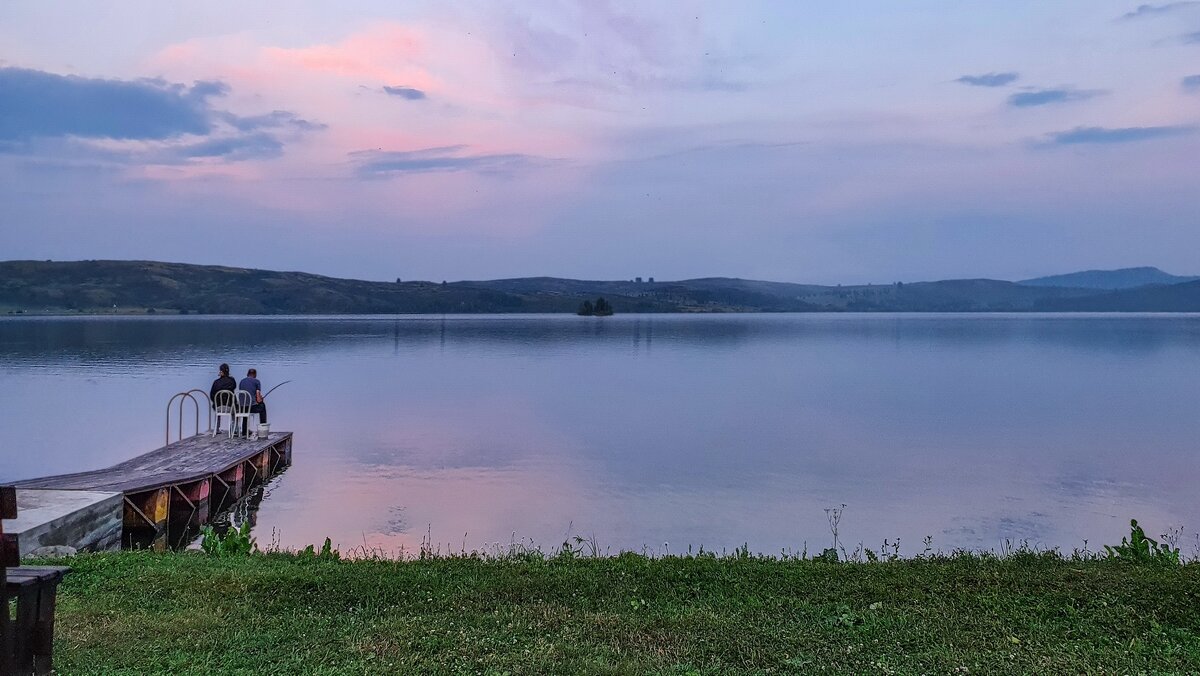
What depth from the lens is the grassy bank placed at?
21.6ft

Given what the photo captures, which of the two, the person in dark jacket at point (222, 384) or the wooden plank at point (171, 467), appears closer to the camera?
the wooden plank at point (171, 467)

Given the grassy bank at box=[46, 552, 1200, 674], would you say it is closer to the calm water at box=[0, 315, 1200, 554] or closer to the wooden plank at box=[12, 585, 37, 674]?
the wooden plank at box=[12, 585, 37, 674]

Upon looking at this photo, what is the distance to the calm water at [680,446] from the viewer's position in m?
19.3

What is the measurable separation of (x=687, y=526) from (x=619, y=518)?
184cm

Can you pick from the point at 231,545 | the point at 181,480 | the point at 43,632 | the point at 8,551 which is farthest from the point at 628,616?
the point at 181,480

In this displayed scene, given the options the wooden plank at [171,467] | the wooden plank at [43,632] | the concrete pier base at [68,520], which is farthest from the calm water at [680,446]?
the wooden plank at [43,632]

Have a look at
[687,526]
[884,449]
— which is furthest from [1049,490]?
[687,526]

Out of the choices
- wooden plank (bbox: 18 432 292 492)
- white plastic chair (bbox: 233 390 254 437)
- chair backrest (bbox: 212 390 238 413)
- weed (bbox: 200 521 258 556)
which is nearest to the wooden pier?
wooden plank (bbox: 18 432 292 492)

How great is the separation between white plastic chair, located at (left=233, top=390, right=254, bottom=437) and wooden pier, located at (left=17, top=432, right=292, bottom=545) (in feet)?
2.11

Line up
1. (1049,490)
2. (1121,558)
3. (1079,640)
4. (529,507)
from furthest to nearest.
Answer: (1049,490) < (529,507) < (1121,558) < (1079,640)

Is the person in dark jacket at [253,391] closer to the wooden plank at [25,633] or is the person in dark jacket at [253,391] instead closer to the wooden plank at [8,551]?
the wooden plank at [25,633]

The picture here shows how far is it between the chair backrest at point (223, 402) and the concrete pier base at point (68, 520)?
1126 cm

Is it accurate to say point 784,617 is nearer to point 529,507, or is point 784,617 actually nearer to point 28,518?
point 28,518

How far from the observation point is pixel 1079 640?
708cm
